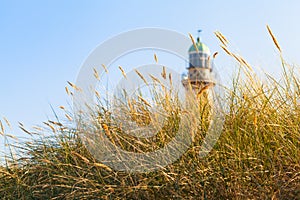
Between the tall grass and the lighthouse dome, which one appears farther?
the lighthouse dome

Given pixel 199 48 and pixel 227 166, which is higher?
pixel 199 48

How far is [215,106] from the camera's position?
2.28 metres

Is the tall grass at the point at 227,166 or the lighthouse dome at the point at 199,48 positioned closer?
the tall grass at the point at 227,166

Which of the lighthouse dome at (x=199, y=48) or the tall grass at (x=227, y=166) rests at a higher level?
Result: the lighthouse dome at (x=199, y=48)

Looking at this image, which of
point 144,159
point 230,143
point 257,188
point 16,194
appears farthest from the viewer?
point 16,194

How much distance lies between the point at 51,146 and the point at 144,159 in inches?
29.9

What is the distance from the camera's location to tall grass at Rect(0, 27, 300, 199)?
5.92ft

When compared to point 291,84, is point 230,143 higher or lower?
lower

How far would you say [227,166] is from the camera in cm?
185

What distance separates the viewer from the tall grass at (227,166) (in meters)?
1.80

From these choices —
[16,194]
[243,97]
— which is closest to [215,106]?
[243,97]

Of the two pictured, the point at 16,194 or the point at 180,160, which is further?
the point at 16,194

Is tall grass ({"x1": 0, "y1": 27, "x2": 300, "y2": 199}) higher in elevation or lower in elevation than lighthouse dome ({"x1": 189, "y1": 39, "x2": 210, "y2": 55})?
lower

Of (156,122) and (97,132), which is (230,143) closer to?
(156,122)
